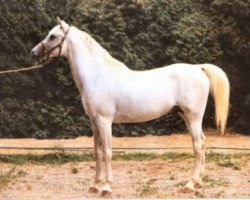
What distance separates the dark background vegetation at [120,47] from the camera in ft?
47.9

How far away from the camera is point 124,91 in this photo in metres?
8.73

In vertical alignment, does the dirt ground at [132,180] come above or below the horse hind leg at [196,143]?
below

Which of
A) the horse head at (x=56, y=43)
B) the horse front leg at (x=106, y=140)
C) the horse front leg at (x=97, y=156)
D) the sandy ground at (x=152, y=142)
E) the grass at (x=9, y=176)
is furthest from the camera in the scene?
the sandy ground at (x=152, y=142)

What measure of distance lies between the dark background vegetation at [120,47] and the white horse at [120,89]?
5836 mm

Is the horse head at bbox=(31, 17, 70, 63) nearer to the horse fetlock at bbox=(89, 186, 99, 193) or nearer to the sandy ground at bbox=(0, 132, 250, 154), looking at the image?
the horse fetlock at bbox=(89, 186, 99, 193)

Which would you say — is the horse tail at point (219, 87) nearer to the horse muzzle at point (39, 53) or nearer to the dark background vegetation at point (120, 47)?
the horse muzzle at point (39, 53)

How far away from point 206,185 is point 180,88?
1.45 m

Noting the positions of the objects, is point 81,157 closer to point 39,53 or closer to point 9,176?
point 9,176

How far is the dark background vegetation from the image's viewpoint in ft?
47.9

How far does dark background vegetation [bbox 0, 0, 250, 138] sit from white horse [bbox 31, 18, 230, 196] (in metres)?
5.84

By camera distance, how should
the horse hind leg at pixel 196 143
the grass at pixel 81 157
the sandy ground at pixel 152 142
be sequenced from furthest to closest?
1. the sandy ground at pixel 152 142
2. the grass at pixel 81 157
3. the horse hind leg at pixel 196 143

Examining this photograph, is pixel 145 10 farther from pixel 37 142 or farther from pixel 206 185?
pixel 206 185

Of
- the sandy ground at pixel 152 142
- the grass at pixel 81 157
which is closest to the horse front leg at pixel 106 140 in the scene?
the grass at pixel 81 157

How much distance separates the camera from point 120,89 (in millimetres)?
8719
